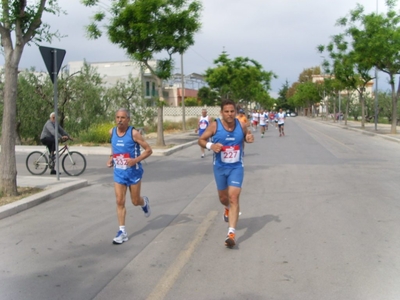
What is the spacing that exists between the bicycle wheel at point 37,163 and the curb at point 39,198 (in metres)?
2.32

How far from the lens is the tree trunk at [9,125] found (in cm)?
966

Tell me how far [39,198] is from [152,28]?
12.8m

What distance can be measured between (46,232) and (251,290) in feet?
12.0

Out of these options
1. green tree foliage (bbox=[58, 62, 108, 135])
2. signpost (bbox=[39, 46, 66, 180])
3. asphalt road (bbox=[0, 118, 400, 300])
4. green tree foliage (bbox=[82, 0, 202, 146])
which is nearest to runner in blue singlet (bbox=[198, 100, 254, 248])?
asphalt road (bbox=[0, 118, 400, 300])

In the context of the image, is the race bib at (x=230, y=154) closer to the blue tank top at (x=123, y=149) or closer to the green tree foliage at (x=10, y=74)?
the blue tank top at (x=123, y=149)

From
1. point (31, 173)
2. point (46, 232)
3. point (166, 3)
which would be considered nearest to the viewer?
point (46, 232)

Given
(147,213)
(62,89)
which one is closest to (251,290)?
(147,213)

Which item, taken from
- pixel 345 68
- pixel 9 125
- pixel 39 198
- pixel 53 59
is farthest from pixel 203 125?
pixel 345 68

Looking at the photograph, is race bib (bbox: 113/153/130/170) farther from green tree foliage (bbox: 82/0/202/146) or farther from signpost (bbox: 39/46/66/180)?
green tree foliage (bbox: 82/0/202/146)

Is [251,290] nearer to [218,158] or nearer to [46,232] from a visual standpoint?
[218,158]

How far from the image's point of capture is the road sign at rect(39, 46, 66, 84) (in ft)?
36.3

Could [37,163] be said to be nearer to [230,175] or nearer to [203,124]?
[203,124]

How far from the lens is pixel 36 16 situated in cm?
997

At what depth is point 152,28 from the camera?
821 inches
